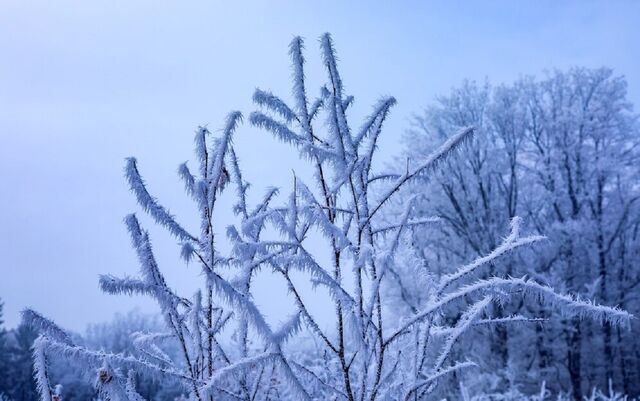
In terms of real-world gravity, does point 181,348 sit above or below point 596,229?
below

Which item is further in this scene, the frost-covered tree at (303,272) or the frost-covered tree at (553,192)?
the frost-covered tree at (553,192)

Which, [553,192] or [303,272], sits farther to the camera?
[553,192]

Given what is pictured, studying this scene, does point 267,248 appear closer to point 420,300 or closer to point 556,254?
point 420,300

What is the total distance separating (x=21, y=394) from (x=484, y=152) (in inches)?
1177

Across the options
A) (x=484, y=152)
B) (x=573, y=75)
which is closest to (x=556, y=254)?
(x=484, y=152)

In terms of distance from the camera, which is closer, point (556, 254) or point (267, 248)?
point (267, 248)

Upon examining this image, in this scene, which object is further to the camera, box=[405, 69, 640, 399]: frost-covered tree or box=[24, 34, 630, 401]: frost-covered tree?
box=[405, 69, 640, 399]: frost-covered tree

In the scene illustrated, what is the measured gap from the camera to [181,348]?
74.0 inches

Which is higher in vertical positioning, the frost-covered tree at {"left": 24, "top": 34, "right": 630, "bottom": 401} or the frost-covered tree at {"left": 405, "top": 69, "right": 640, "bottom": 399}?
the frost-covered tree at {"left": 405, "top": 69, "right": 640, "bottom": 399}

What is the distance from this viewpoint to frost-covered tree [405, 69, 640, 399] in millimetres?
13461

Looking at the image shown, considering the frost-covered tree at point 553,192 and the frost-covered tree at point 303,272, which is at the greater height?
the frost-covered tree at point 553,192

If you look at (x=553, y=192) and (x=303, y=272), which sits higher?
(x=553, y=192)

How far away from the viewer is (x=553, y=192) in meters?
14.1

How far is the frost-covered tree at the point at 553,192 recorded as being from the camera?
1346 centimetres
